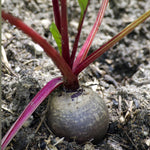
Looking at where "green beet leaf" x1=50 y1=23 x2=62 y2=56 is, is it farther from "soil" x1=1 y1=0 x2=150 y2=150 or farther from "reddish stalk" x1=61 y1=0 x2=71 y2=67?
"soil" x1=1 y1=0 x2=150 y2=150

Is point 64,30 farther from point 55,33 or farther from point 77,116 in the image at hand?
point 77,116

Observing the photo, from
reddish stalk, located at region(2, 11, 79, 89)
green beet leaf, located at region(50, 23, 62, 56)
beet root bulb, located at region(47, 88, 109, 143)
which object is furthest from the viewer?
beet root bulb, located at region(47, 88, 109, 143)

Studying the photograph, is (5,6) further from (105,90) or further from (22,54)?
(105,90)

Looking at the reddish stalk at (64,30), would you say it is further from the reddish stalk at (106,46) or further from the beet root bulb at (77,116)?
the beet root bulb at (77,116)

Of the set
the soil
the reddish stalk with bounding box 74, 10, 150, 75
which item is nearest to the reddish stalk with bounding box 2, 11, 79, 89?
the reddish stalk with bounding box 74, 10, 150, 75

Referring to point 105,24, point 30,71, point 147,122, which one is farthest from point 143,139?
point 105,24

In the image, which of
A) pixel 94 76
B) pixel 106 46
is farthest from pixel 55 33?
pixel 94 76
